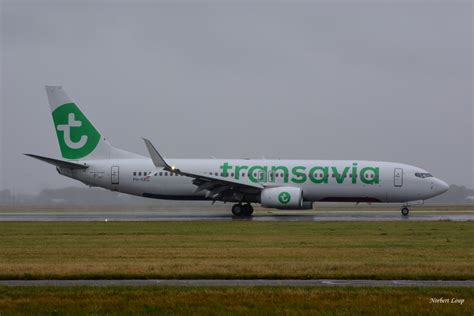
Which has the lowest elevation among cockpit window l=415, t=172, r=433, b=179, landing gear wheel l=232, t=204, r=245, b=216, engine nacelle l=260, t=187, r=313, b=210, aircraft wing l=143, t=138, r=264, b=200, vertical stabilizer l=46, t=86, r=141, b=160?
landing gear wheel l=232, t=204, r=245, b=216

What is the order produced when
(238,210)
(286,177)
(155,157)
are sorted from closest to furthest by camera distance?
1. (155,157)
2. (238,210)
3. (286,177)

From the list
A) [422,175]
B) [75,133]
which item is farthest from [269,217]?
[75,133]

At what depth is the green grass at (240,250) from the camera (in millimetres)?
16422

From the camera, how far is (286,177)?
43.4 m

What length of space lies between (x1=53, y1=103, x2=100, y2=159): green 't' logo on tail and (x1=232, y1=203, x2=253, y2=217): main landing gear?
9.41 meters

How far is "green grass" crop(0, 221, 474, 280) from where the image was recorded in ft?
53.9

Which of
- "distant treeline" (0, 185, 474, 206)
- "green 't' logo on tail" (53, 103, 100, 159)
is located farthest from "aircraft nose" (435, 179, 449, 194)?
"distant treeline" (0, 185, 474, 206)

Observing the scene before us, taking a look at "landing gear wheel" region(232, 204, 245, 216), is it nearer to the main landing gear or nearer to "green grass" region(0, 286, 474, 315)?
the main landing gear

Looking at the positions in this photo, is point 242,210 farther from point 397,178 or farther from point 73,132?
point 73,132

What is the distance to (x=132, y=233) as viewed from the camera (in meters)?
28.9

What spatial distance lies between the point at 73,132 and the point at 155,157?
7.31m

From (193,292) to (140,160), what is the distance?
3227 cm

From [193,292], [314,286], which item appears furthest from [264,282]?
[193,292]

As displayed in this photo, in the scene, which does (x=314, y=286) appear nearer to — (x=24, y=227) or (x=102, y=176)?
(x=24, y=227)
